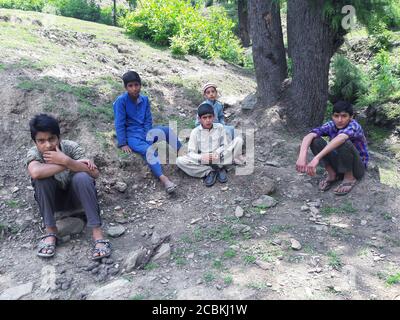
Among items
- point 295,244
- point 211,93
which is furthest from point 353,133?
point 211,93

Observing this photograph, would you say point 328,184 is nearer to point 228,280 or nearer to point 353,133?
point 353,133

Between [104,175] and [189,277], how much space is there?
210cm

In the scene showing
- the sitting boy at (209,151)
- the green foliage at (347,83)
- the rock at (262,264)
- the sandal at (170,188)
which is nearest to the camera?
the rock at (262,264)

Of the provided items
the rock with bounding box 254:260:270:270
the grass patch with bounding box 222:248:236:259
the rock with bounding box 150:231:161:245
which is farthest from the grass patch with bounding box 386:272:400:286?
the rock with bounding box 150:231:161:245

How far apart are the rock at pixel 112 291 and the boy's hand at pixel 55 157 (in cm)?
116

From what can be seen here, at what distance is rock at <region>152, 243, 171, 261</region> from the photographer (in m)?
3.66

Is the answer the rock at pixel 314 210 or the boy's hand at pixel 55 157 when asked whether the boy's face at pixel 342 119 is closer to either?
the rock at pixel 314 210

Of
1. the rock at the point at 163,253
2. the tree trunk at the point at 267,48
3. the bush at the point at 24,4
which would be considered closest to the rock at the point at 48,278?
the rock at the point at 163,253

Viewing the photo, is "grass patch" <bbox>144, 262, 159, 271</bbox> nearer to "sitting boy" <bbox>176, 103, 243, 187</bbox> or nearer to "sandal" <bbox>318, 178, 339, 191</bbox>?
"sitting boy" <bbox>176, 103, 243, 187</bbox>

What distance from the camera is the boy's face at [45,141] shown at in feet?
11.9

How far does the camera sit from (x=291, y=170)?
530cm

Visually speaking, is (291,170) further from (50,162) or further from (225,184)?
(50,162)

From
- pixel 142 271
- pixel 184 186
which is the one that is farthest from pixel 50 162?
pixel 184 186

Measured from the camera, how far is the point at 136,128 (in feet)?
17.7
